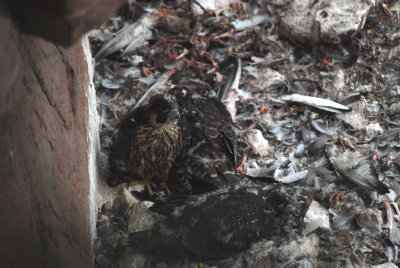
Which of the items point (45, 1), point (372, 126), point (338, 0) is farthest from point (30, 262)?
point (338, 0)

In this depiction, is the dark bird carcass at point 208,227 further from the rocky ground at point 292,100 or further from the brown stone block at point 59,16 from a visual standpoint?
the brown stone block at point 59,16

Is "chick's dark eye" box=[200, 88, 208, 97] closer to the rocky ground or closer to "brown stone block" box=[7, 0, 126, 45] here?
the rocky ground

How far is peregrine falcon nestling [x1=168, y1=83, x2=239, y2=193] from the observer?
360 centimetres

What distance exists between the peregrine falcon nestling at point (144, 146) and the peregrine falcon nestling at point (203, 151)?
0.09m

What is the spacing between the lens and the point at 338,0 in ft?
16.3

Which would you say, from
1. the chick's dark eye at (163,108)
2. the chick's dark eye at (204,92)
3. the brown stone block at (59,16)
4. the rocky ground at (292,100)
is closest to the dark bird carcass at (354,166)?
the rocky ground at (292,100)

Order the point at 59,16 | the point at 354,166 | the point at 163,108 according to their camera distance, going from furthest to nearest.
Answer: the point at 354,166 → the point at 163,108 → the point at 59,16

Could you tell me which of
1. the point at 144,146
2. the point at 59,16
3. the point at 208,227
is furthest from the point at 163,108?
the point at 59,16

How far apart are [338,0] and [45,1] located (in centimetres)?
415

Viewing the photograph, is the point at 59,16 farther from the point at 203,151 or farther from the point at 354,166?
the point at 354,166

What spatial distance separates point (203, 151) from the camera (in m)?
3.66

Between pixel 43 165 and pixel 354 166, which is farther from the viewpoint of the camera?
pixel 354 166

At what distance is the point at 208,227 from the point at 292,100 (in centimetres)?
194

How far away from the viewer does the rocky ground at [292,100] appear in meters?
3.35
